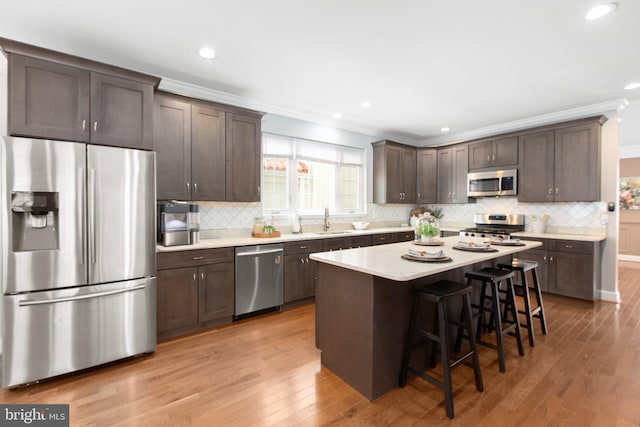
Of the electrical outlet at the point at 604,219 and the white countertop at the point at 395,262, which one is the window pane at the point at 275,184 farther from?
the electrical outlet at the point at 604,219

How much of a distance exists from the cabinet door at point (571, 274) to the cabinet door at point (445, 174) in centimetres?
204

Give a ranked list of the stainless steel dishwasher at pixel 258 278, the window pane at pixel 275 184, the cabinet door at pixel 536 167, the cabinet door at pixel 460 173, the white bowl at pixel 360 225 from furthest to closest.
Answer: the cabinet door at pixel 460 173
the white bowl at pixel 360 225
the cabinet door at pixel 536 167
the window pane at pixel 275 184
the stainless steel dishwasher at pixel 258 278

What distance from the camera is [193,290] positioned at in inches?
122

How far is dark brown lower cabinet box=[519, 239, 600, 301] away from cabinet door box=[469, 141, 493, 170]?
1650mm

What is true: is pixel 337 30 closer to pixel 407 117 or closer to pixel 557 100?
pixel 407 117

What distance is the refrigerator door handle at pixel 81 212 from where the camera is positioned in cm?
231

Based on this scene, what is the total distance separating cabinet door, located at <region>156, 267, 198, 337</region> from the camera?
292 cm

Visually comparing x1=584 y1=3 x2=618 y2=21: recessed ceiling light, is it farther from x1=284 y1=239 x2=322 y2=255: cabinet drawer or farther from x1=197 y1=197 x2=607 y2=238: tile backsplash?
x1=284 y1=239 x2=322 y2=255: cabinet drawer

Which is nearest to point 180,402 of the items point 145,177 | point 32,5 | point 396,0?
point 145,177

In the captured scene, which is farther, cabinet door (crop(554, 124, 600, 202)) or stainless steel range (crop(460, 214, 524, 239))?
stainless steel range (crop(460, 214, 524, 239))

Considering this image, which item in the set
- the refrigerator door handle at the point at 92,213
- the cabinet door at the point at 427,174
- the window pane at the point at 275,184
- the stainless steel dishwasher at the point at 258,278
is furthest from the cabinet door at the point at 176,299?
the cabinet door at the point at 427,174

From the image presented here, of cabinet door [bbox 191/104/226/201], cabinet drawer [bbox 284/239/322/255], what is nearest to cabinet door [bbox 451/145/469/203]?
cabinet drawer [bbox 284/239/322/255]

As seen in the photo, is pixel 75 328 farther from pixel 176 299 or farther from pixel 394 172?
pixel 394 172

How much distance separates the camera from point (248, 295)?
3.47m
